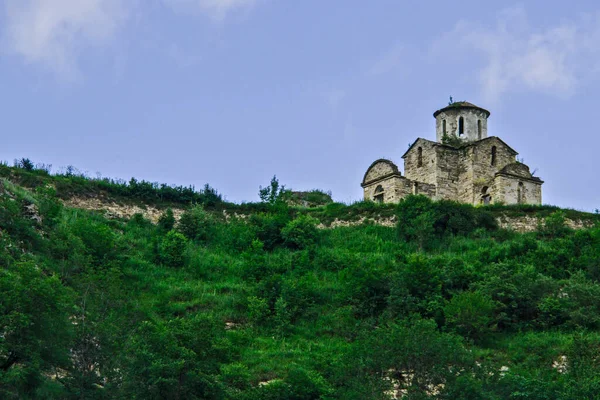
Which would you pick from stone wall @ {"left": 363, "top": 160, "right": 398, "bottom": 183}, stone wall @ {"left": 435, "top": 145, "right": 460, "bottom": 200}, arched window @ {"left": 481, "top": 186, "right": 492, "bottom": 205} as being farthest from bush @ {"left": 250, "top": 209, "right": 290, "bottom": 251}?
arched window @ {"left": 481, "top": 186, "right": 492, "bottom": 205}

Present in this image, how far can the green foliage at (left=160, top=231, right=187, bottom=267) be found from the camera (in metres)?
33.0

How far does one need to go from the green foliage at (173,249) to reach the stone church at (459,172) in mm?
10782

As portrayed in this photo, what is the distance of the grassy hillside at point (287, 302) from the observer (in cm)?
2122

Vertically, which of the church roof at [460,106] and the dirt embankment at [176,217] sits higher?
the church roof at [460,106]

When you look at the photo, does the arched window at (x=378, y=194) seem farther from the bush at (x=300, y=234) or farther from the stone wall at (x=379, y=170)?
the bush at (x=300, y=234)

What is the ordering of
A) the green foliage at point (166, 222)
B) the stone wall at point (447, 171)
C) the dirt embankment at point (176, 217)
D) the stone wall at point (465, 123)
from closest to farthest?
the green foliage at point (166, 222)
the dirt embankment at point (176, 217)
the stone wall at point (447, 171)
the stone wall at point (465, 123)

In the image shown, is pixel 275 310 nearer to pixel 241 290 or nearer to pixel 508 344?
pixel 241 290

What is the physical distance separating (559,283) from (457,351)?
28.1 feet

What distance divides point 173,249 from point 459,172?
14024mm

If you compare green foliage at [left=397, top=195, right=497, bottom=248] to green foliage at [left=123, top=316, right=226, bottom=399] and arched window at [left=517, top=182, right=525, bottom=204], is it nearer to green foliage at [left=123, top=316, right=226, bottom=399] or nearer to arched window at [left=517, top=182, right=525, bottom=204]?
arched window at [left=517, top=182, right=525, bottom=204]

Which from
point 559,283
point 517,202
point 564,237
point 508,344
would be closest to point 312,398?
point 508,344

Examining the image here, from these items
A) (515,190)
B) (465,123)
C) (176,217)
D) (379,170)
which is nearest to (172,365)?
(176,217)

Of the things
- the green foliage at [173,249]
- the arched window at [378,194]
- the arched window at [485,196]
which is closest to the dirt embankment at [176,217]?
the arched window at [485,196]

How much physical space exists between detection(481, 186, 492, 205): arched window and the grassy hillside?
2.41 m
